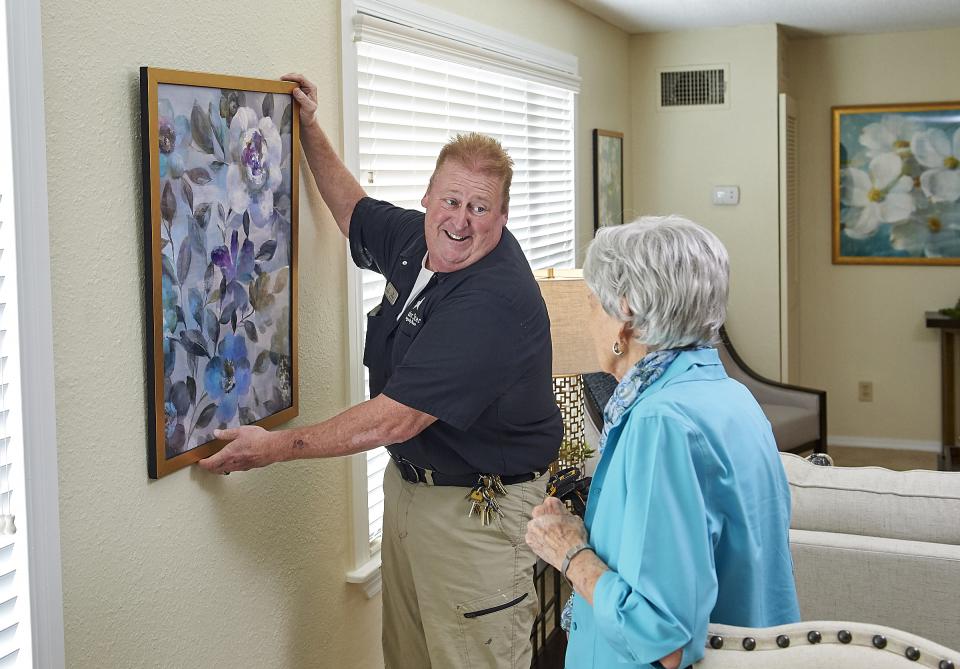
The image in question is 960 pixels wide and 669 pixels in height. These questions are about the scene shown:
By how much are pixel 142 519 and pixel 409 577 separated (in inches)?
31.4

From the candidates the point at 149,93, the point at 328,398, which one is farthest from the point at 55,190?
the point at 328,398

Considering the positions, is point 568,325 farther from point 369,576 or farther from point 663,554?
point 663,554

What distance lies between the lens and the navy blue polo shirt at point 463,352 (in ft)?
6.66

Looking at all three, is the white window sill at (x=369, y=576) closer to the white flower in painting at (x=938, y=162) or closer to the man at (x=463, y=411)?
the man at (x=463, y=411)

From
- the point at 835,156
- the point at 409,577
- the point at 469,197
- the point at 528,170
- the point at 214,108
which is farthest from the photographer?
the point at 835,156

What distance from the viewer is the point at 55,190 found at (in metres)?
1.50

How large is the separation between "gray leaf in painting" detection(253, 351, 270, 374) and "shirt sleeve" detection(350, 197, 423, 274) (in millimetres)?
427

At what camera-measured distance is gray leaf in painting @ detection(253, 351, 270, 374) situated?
6.79 ft

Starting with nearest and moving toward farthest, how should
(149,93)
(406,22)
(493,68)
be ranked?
(149,93) < (406,22) < (493,68)

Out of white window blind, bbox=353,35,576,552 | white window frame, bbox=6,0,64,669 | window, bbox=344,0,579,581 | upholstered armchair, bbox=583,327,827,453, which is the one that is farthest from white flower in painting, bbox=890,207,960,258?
white window frame, bbox=6,0,64,669

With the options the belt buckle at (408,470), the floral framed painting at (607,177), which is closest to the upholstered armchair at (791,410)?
the floral framed painting at (607,177)

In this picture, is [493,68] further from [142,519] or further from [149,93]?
[142,519]

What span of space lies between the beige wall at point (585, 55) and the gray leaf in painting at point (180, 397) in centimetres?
192

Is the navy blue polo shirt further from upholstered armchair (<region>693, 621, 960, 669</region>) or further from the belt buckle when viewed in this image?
upholstered armchair (<region>693, 621, 960, 669</region>)
